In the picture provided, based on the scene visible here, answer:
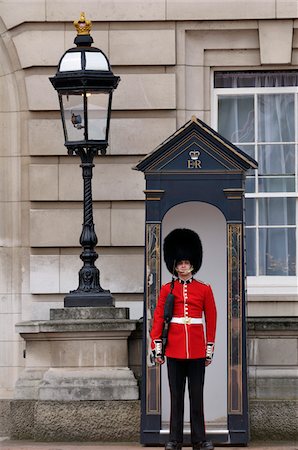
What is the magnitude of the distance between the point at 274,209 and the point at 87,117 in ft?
8.00

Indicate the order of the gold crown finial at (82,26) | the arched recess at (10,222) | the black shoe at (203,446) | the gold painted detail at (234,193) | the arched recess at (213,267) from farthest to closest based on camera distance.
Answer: the arched recess at (10,222)
the gold crown finial at (82,26)
the arched recess at (213,267)
the gold painted detail at (234,193)
the black shoe at (203,446)

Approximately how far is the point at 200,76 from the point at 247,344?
3092 mm

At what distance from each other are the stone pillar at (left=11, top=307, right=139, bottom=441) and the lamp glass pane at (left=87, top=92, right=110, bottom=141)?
1459mm

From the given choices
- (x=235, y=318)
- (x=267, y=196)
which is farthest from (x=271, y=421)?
(x=267, y=196)

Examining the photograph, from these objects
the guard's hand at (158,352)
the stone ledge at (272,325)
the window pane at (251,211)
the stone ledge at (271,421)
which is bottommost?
the stone ledge at (271,421)

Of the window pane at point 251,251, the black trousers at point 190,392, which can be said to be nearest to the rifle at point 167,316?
the black trousers at point 190,392

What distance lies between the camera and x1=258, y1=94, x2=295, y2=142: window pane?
1572 cm

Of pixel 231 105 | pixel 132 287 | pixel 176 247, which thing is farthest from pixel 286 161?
pixel 176 247

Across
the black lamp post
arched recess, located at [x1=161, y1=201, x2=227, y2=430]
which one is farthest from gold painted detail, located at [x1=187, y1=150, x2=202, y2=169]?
the black lamp post

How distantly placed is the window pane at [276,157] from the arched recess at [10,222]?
225 cm

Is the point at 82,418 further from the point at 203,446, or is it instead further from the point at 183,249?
the point at 183,249

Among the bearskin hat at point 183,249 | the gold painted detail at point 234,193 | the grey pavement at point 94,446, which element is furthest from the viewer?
the grey pavement at point 94,446

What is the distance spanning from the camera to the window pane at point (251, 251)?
51.2 ft

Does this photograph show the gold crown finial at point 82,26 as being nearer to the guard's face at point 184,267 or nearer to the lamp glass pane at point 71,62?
the lamp glass pane at point 71,62
